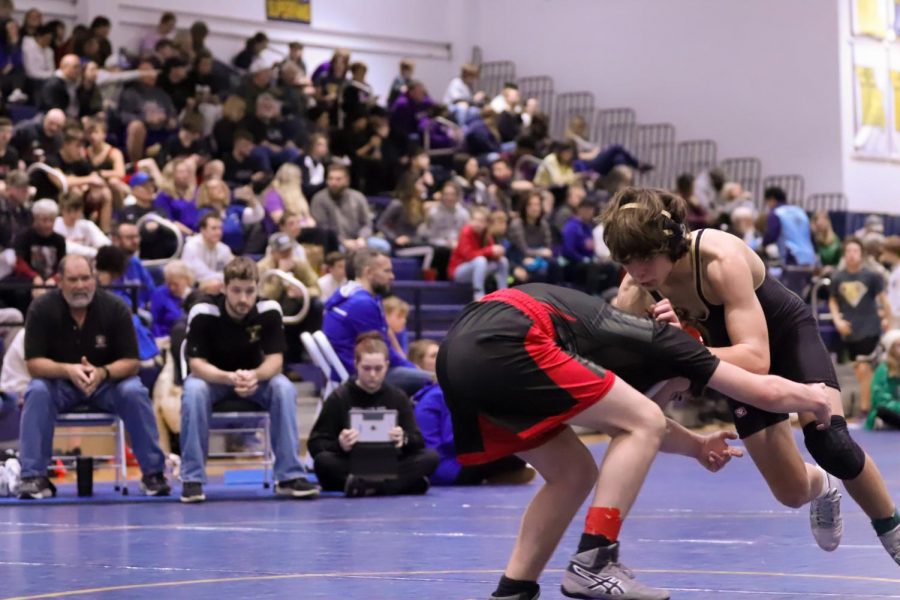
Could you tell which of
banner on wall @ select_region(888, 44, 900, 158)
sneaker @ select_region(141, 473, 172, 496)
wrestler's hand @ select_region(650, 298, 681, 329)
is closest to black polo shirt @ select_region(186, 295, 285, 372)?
sneaker @ select_region(141, 473, 172, 496)

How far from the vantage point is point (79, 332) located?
861 centimetres

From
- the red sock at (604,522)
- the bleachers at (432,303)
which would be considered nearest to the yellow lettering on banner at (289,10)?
the bleachers at (432,303)

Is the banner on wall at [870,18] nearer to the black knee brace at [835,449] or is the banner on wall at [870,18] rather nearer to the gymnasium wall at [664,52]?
the gymnasium wall at [664,52]

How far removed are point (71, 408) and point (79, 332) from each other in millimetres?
402

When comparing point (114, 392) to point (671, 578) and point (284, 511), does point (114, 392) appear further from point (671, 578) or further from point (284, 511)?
point (671, 578)

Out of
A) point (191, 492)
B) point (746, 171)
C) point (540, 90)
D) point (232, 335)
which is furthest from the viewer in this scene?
point (540, 90)

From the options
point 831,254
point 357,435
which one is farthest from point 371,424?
point 831,254

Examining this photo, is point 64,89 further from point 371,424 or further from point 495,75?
point 495,75

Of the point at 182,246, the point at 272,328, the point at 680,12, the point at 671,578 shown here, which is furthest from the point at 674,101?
the point at 671,578

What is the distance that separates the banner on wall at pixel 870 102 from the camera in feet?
66.4

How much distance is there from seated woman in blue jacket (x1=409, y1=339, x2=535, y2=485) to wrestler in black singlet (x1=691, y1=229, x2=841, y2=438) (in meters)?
4.45

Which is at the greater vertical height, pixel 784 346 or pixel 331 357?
pixel 784 346

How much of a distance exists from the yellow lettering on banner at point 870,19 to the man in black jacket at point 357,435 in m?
13.1

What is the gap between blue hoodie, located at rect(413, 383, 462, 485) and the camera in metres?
9.48
